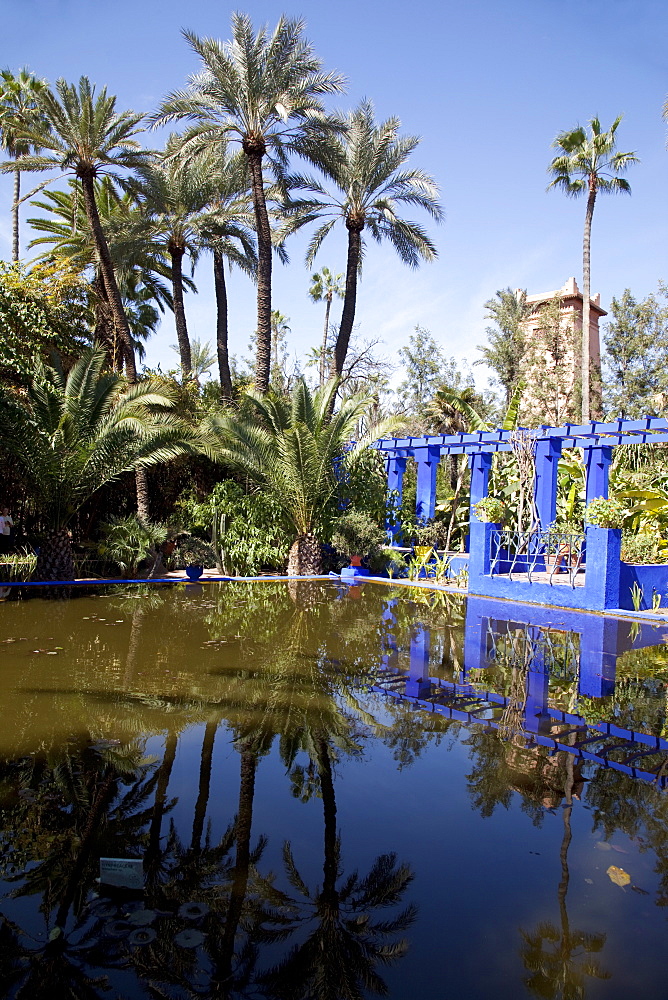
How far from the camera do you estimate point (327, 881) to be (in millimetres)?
3463

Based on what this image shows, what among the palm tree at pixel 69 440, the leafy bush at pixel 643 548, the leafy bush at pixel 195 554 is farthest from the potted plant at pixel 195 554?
the leafy bush at pixel 643 548

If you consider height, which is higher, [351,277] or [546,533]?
[351,277]

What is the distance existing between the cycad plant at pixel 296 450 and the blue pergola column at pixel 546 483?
368cm

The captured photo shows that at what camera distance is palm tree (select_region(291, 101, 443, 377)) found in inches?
796

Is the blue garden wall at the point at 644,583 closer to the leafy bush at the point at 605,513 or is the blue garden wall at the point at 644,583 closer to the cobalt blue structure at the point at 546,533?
the cobalt blue structure at the point at 546,533

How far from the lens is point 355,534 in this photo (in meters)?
16.2

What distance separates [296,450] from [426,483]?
3.93m

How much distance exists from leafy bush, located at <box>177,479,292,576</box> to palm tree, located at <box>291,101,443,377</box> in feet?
17.7

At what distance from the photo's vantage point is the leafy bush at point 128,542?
14711 millimetres

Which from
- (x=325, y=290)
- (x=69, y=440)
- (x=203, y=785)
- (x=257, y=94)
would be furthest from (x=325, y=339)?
(x=203, y=785)

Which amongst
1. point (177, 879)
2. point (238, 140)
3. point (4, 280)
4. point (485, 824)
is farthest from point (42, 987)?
point (238, 140)

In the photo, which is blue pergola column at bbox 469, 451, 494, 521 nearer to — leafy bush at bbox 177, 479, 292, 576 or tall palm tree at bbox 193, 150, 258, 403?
leafy bush at bbox 177, 479, 292, 576

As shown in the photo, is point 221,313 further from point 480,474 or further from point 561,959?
point 561,959

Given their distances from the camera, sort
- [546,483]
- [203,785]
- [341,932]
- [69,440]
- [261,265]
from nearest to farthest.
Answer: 1. [341,932]
2. [203,785]
3. [69,440]
4. [546,483]
5. [261,265]
